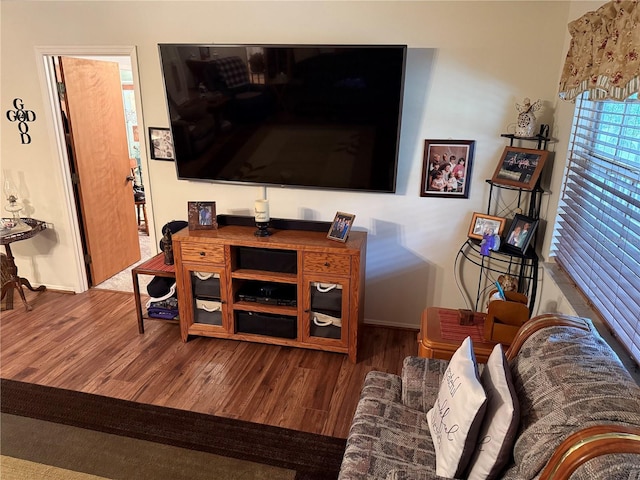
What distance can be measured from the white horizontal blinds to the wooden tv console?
1165 millimetres

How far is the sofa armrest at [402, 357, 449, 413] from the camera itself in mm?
1874

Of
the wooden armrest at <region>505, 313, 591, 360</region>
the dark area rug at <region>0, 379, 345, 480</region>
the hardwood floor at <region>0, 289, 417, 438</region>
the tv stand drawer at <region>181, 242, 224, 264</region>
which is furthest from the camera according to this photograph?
the tv stand drawer at <region>181, 242, 224, 264</region>

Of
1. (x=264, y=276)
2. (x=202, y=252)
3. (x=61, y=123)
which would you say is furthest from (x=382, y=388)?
(x=61, y=123)

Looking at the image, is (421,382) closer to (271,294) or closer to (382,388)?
(382,388)

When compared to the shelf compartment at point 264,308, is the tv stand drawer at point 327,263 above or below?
above

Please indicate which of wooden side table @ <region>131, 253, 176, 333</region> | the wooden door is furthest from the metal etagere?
the wooden door

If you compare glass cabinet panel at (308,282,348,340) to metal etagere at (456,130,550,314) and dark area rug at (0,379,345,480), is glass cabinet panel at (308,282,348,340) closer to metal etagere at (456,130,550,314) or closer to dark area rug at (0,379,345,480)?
dark area rug at (0,379,345,480)

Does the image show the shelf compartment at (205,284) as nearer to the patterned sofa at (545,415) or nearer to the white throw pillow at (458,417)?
the patterned sofa at (545,415)

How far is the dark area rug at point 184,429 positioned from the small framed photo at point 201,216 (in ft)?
3.78

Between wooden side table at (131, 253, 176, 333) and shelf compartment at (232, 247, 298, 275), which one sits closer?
shelf compartment at (232, 247, 298, 275)

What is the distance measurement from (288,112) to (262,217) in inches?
27.1

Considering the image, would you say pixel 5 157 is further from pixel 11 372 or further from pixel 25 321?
pixel 11 372

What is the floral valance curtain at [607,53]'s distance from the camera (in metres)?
1.50

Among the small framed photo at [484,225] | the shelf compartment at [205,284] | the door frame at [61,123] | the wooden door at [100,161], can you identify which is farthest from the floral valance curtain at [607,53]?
the wooden door at [100,161]
